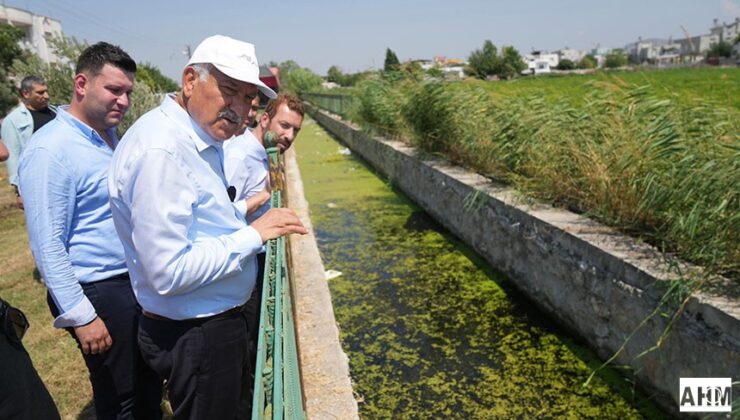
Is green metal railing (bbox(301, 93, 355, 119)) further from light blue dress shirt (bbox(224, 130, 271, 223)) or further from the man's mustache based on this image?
the man's mustache

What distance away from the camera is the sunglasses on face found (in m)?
1.61

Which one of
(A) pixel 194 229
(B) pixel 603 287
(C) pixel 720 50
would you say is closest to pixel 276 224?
(A) pixel 194 229

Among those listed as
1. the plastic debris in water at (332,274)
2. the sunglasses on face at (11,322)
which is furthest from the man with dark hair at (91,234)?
the plastic debris in water at (332,274)

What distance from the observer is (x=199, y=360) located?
1451 millimetres

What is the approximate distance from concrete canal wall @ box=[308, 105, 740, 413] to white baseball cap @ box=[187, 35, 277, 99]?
210 centimetres

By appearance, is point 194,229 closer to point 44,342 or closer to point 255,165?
point 255,165

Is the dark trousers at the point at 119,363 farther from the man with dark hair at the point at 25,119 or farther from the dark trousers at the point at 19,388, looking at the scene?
the man with dark hair at the point at 25,119

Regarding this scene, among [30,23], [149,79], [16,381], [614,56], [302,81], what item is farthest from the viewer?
[30,23]

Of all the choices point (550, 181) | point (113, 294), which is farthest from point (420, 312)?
point (113, 294)

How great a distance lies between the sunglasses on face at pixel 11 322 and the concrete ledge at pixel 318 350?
120 cm

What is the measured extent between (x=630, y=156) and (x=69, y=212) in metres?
3.21

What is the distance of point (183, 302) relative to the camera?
1.41 meters

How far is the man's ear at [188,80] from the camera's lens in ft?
4.60

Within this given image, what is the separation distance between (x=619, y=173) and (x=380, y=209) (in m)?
4.22
